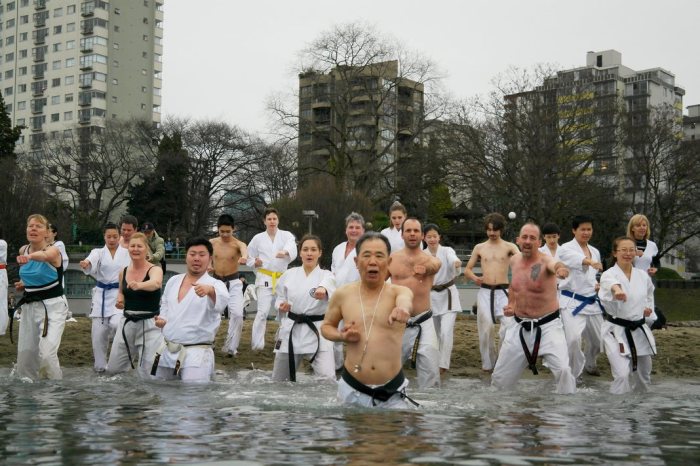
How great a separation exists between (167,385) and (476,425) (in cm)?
405

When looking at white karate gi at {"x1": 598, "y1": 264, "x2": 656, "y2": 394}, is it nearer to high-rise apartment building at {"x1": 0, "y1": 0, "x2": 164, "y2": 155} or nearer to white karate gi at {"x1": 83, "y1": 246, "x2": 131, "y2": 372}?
white karate gi at {"x1": 83, "y1": 246, "x2": 131, "y2": 372}

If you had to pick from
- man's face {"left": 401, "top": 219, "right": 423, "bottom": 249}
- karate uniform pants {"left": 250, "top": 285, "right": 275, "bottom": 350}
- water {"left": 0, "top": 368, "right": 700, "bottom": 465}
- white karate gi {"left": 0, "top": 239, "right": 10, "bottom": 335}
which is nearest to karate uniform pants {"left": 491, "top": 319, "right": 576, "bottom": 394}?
water {"left": 0, "top": 368, "right": 700, "bottom": 465}

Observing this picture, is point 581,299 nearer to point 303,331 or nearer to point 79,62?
point 303,331

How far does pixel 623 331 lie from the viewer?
10.5 meters

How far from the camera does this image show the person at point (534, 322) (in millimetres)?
9664

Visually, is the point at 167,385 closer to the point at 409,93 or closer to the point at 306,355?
the point at 306,355

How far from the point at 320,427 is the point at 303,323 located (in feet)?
12.6

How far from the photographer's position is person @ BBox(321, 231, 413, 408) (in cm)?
750

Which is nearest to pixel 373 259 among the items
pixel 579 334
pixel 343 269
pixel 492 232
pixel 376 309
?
pixel 376 309

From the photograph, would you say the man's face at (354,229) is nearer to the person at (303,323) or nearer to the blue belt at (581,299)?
the person at (303,323)

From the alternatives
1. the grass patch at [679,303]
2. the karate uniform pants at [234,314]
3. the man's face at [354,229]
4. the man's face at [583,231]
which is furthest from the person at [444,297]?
the grass patch at [679,303]

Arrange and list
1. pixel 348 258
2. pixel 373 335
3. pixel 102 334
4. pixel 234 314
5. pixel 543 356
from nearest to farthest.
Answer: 1. pixel 373 335
2. pixel 543 356
3. pixel 348 258
4. pixel 102 334
5. pixel 234 314

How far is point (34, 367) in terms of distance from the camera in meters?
11.0

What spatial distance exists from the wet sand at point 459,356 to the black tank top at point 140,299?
309cm
